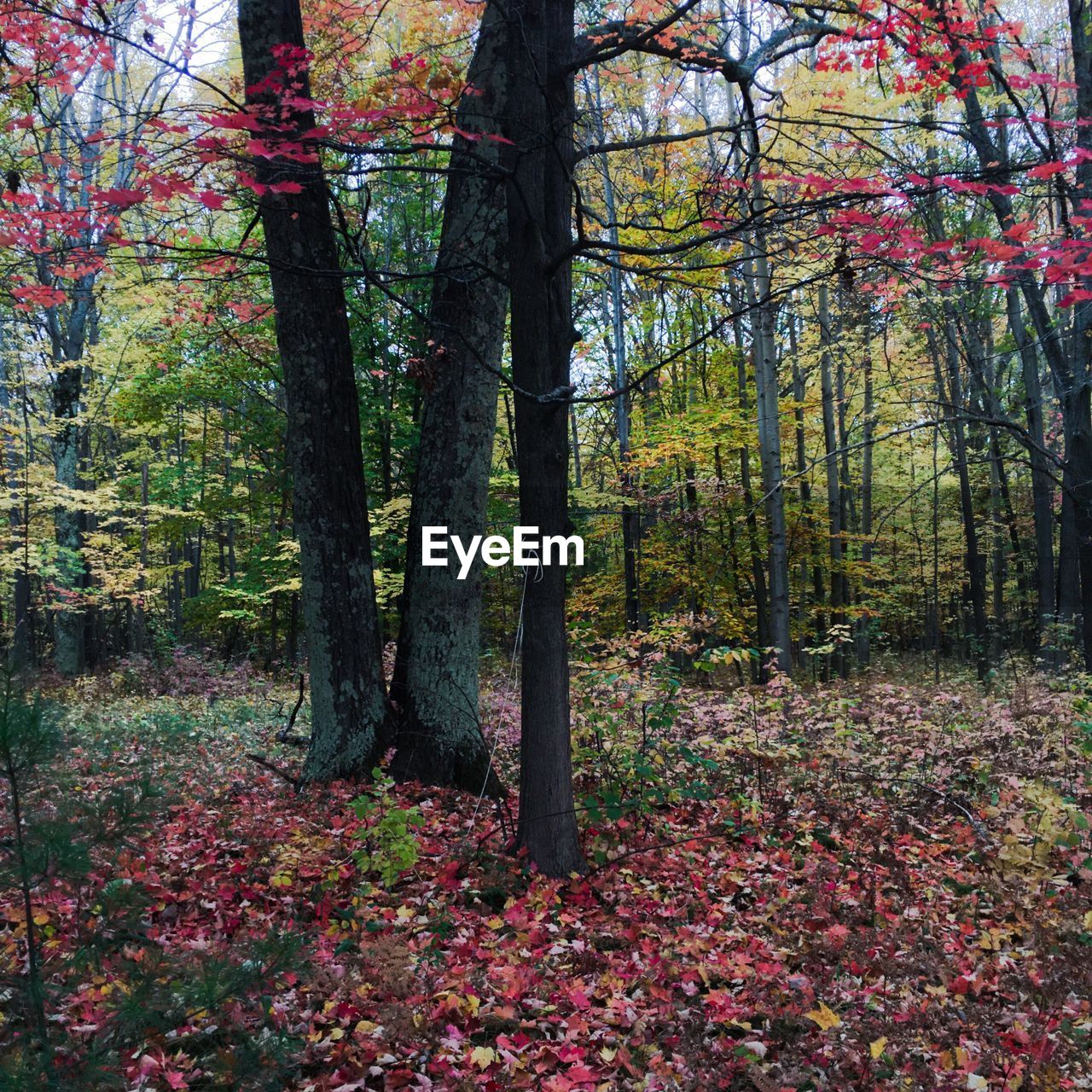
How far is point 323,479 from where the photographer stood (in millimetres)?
5527

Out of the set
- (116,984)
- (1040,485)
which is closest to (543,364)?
(116,984)

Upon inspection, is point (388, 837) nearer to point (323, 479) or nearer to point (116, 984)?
point (116, 984)

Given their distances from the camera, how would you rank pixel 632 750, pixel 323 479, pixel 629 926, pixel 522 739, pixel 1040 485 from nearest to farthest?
1. pixel 629 926
2. pixel 522 739
3. pixel 323 479
4. pixel 632 750
5. pixel 1040 485

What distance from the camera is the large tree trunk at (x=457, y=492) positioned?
18.6 feet

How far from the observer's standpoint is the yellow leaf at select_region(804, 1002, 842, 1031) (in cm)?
320

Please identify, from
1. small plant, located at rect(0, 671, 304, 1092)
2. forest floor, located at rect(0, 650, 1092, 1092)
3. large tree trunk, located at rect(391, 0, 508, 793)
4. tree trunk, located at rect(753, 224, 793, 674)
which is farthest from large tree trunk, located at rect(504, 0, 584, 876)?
tree trunk, located at rect(753, 224, 793, 674)

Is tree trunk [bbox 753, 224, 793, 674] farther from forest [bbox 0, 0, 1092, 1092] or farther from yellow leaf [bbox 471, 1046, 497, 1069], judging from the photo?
yellow leaf [bbox 471, 1046, 497, 1069]

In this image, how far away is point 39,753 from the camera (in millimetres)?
2102

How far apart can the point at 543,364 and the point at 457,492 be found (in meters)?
1.71

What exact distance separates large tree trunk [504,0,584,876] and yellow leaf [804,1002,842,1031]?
1621mm

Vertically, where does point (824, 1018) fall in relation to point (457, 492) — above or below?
below

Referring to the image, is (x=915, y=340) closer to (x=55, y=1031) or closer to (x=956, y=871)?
(x=956, y=871)

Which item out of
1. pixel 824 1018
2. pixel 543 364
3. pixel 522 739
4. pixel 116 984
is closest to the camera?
pixel 116 984

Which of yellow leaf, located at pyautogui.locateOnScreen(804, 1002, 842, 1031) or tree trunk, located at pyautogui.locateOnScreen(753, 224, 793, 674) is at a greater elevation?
tree trunk, located at pyautogui.locateOnScreen(753, 224, 793, 674)
